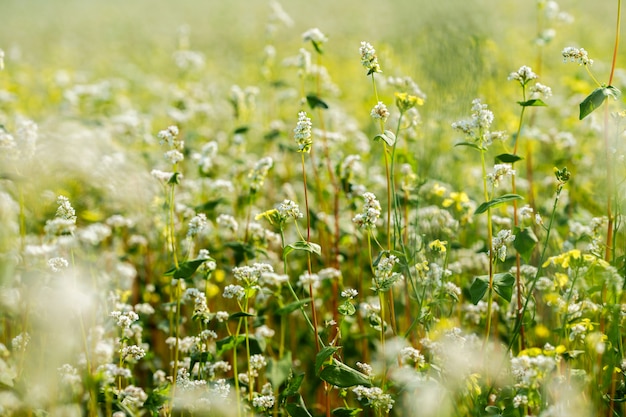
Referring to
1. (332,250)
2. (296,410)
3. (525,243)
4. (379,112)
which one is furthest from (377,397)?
(332,250)

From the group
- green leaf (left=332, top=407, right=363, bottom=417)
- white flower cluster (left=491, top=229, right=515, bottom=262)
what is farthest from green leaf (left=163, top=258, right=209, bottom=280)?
white flower cluster (left=491, top=229, right=515, bottom=262)

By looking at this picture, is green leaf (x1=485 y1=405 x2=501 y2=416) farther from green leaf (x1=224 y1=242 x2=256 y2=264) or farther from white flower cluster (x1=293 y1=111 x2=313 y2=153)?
green leaf (x1=224 y1=242 x2=256 y2=264)

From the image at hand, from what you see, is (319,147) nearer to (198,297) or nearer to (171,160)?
(171,160)

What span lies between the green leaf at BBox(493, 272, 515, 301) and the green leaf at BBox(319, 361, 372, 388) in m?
0.49

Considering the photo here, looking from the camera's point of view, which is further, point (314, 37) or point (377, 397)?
point (314, 37)

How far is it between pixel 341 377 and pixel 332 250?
120 cm

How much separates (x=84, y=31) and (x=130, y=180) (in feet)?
31.8

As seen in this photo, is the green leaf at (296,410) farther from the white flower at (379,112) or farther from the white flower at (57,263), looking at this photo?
the white flower at (379,112)

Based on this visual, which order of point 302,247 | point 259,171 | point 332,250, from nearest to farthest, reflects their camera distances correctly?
1. point 302,247
2. point 259,171
3. point 332,250

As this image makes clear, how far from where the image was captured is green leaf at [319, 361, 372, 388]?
1988 millimetres

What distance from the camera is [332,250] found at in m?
3.16

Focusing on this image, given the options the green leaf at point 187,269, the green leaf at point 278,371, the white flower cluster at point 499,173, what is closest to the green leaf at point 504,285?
the white flower cluster at point 499,173

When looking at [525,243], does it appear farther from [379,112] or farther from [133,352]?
[133,352]

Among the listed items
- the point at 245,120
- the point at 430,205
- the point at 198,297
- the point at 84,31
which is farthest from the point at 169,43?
the point at 198,297
